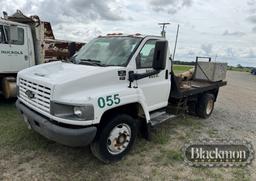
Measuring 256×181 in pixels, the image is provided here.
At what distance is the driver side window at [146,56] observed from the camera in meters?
4.63

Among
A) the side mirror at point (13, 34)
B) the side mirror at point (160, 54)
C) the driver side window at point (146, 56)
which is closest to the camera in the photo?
the side mirror at point (160, 54)

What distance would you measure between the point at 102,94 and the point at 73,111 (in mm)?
493

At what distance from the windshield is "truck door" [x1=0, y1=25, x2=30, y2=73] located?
135 inches

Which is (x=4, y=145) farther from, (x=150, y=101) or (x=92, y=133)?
(x=150, y=101)

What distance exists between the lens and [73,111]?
11.7 ft

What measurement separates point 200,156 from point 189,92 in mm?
1998

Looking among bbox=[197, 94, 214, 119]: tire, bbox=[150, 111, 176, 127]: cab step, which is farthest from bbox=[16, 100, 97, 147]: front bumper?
bbox=[197, 94, 214, 119]: tire

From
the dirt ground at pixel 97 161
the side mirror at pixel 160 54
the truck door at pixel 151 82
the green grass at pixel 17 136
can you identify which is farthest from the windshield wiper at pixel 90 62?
the green grass at pixel 17 136

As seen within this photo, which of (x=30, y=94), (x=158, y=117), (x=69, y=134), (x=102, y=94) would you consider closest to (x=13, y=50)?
(x=30, y=94)

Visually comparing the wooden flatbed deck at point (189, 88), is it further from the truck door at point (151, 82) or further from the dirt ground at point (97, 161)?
the dirt ground at point (97, 161)

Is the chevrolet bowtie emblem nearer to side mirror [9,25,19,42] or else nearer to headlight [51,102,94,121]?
headlight [51,102,94,121]

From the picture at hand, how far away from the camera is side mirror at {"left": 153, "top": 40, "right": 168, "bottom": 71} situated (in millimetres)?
4316

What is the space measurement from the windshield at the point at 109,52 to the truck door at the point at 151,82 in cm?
24

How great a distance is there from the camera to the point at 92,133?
360 cm
